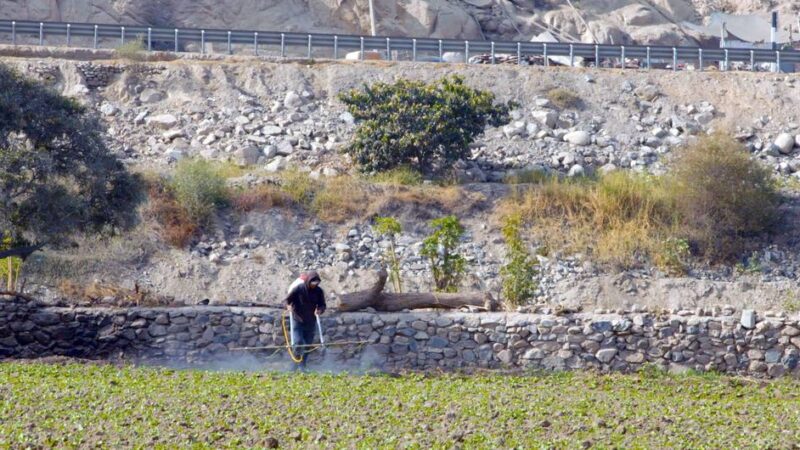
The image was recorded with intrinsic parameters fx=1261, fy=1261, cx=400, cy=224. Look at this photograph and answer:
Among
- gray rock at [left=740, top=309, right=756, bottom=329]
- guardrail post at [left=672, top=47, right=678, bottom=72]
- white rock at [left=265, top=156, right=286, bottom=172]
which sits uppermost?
guardrail post at [left=672, top=47, right=678, bottom=72]

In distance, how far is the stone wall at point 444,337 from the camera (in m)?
17.0

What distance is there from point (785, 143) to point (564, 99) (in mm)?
6560

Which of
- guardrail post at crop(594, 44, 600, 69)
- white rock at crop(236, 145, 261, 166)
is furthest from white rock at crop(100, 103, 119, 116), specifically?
guardrail post at crop(594, 44, 600, 69)

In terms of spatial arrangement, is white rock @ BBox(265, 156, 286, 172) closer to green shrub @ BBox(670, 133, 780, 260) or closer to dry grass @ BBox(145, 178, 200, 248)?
dry grass @ BBox(145, 178, 200, 248)

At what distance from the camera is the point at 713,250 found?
28297 mm

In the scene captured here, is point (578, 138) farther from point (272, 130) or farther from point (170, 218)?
point (170, 218)

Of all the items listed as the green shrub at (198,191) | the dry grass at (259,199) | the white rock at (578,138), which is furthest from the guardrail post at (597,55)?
the green shrub at (198,191)

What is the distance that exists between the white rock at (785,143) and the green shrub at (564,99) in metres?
5.89

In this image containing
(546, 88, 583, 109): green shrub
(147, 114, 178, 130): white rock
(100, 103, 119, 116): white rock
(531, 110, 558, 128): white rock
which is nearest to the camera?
(147, 114, 178, 130): white rock

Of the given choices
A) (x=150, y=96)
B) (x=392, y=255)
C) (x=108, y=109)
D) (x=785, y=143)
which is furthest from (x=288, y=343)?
(x=785, y=143)

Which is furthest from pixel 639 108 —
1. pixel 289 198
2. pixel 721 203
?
pixel 289 198

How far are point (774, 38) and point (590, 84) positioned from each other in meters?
14.2

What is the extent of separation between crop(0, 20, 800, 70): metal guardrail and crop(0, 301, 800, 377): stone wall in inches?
952

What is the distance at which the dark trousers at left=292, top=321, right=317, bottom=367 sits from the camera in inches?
673
